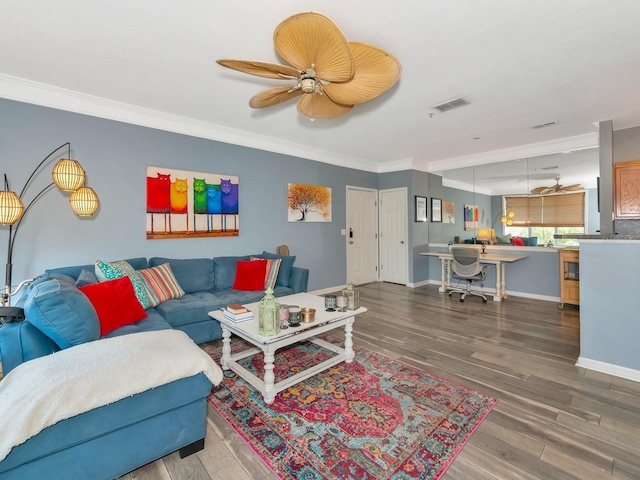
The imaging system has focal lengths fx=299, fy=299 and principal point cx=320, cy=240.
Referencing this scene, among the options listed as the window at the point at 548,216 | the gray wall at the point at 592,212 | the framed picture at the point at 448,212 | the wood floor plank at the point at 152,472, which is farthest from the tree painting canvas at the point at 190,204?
the gray wall at the point at 592,212

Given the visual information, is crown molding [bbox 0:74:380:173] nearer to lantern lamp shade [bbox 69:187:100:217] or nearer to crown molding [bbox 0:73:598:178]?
crown molding [bbox 0:73:598:178]

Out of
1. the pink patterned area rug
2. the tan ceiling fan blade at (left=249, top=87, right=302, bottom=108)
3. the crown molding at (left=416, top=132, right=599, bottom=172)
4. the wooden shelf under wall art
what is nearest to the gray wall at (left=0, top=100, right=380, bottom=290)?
the tan ceiling fan blade at (left=249, top=87, right=302, bottom=108)

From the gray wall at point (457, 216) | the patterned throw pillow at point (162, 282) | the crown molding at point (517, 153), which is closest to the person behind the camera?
the patterned throw pillow at point (162, 282)

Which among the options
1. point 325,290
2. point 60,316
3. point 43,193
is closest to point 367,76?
point 60,316

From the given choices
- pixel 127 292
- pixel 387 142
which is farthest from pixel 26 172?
pixel 387 142

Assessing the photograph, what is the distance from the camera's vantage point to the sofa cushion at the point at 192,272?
3.53 meters

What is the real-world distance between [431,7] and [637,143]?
410 centimetres

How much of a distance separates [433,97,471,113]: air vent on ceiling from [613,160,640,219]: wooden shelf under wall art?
2.41 meters

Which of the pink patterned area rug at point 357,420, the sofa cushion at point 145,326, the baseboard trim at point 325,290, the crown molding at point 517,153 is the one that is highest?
the crown molding at point 517,153

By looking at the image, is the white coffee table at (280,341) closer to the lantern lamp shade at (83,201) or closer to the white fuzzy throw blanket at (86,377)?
the white fuzzy throw blanket at (86,377)

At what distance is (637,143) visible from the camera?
399 cm

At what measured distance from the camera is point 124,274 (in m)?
2.84

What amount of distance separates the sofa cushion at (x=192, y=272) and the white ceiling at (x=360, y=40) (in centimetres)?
166

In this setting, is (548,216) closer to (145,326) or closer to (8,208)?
(145,326)
